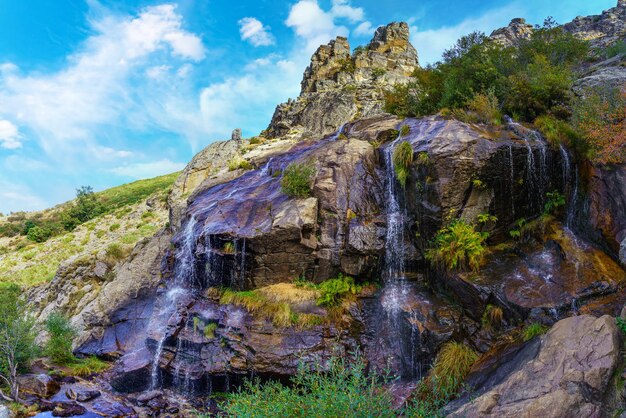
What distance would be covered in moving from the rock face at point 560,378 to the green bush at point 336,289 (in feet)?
18.7

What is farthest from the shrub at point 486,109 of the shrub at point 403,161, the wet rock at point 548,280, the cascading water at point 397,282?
the wet rock at point 548,280

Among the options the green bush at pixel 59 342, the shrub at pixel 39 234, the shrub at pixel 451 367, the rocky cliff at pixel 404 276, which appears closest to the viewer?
the rocky cliff at pixel 404 276

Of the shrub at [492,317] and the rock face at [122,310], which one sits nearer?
the shrub at [492,317]

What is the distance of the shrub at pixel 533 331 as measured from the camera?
9080 mm

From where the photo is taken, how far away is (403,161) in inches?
562

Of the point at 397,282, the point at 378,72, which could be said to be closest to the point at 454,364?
the point at 397,282

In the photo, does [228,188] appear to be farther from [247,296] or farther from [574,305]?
[574,305]

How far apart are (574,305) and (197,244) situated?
12.9 m

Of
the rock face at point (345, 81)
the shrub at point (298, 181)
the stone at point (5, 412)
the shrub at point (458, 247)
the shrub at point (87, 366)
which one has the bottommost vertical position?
the shrub at point (87, 366)

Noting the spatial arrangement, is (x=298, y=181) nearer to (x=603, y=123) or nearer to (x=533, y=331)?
(x=533, y=331)

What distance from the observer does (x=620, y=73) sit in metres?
15.2

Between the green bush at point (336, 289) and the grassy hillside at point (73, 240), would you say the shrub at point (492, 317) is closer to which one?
the green bush at point (336, 289)

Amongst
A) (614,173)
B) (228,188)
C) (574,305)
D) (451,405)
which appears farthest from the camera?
(228,188)

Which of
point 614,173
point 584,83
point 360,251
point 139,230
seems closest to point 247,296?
point 360,251
